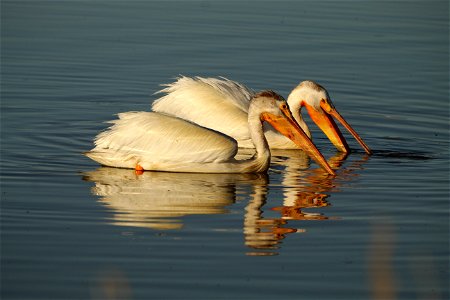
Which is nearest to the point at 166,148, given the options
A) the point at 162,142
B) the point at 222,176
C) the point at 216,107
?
the point at 162,142

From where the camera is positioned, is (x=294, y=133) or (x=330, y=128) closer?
(x=294, y=133)

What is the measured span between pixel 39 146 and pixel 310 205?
8.45ft

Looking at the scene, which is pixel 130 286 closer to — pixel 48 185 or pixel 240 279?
pixel 240 279

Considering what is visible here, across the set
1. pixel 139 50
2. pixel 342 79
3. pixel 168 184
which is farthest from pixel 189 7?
pixel 168 184

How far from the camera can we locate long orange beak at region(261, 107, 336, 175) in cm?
809

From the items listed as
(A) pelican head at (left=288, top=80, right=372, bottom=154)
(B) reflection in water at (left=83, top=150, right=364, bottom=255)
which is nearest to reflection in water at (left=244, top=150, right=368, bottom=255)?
(B) reflection in water at (left=83, top=150, right=364, bottom=255)

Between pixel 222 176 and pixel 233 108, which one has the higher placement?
pixel 233 108

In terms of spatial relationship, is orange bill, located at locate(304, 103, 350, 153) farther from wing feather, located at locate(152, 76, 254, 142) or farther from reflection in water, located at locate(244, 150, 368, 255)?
wing feather, located at locate(152, 76, 254, 142)

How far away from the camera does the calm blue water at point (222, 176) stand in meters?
5.30

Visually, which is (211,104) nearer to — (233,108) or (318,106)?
(233,108)

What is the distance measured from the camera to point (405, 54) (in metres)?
13.0

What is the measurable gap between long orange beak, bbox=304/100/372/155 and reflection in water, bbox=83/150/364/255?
62 cm

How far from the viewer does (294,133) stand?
27.1 ft

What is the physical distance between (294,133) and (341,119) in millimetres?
1088
